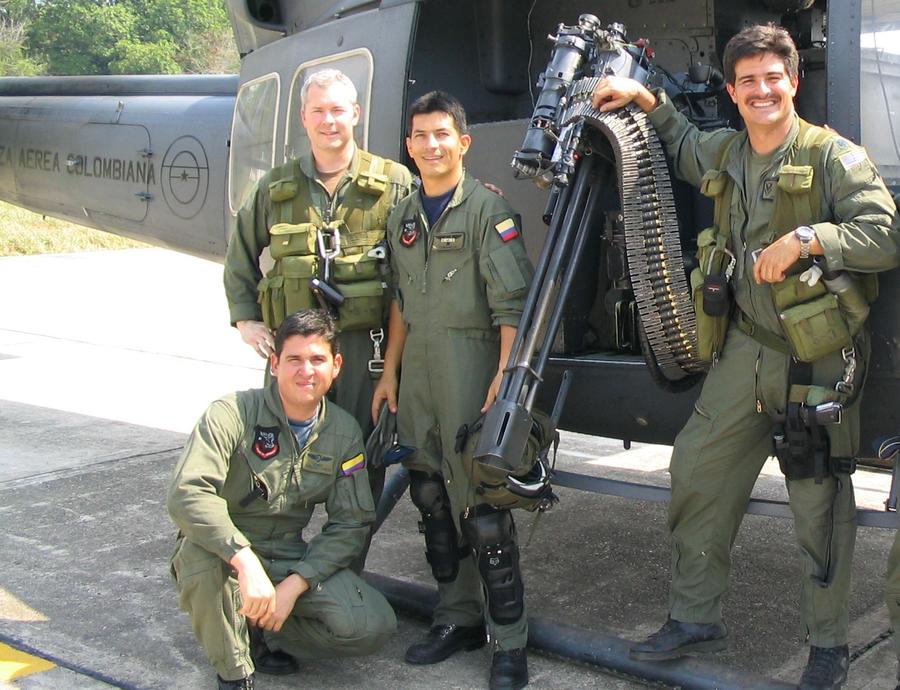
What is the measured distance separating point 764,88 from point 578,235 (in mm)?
742

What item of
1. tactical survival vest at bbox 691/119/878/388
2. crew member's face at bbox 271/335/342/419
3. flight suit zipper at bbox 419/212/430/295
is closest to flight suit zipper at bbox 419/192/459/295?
flight suit zipper at bbox 419/212/430/295

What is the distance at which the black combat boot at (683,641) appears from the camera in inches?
129

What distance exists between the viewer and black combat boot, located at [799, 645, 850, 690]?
10.2 ft

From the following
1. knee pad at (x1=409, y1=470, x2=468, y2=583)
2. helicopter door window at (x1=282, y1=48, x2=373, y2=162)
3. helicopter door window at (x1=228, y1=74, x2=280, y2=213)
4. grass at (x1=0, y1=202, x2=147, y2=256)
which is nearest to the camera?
knee pad at (x1=409, y1=470, x2=468, y2=583)

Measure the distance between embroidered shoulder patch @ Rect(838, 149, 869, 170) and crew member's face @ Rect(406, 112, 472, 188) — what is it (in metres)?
1.12

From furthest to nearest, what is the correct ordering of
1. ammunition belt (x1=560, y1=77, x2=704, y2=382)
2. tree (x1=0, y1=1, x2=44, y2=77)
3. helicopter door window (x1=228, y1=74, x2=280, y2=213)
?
1. tree (x1=0, y1=1, x2=44, y2=77)
2. helicopter door window (x1=228, y1=74, x2=280, y2=213)
3. ammunition belt (x1=560, y1=77, x2=704, y2=382)

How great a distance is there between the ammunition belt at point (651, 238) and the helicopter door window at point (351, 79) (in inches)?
57.8

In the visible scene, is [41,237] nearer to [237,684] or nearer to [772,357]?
[237,684]

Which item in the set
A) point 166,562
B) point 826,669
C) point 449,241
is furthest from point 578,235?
point 166,562

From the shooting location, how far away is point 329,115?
3.73m

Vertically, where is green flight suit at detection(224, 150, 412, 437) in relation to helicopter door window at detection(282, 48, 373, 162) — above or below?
below

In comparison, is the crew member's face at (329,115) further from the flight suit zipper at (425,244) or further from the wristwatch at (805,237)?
the wristwatch at (805,237)

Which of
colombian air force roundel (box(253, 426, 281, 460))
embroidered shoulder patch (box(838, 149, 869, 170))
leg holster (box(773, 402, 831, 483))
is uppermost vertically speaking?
embroidered shoulder patch (box(838, 149, 869, 170))

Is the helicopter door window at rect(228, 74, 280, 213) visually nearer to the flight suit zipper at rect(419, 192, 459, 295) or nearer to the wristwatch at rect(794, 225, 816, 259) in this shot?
the flight suit zipper at rect(419, 192, 459, 295)
